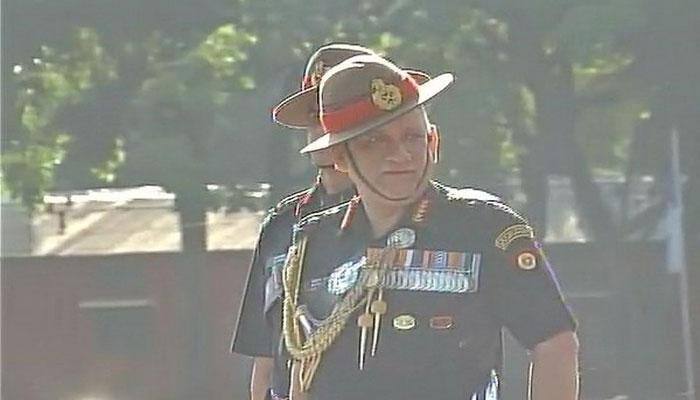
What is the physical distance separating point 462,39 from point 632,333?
230 cm

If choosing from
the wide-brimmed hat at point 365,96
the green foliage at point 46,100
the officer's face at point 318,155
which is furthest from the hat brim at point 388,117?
the green foliage at point 46,100

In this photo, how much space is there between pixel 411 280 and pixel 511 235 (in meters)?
0.12

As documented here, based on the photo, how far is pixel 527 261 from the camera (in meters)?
1.69

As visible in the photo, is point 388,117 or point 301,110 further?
point 301,110

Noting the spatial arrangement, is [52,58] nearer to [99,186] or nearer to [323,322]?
[99,186]

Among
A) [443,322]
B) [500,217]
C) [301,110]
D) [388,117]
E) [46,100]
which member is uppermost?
[46,100]

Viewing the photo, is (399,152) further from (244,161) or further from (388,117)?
(244,161)

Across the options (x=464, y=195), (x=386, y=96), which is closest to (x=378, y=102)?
(x=386, y=96)

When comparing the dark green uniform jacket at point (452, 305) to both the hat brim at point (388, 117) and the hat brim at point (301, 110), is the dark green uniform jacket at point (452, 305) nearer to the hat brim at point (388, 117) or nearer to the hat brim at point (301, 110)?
the hat brim at point (388, 117)

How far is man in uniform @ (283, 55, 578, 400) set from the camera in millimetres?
1689

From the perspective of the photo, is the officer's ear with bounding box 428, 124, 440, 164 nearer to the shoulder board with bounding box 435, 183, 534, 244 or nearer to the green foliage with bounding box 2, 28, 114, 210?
the shoulder board with bounding box 435, 183, 534, 244

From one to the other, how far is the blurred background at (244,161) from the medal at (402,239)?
20.1ft

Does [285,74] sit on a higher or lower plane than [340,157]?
higher

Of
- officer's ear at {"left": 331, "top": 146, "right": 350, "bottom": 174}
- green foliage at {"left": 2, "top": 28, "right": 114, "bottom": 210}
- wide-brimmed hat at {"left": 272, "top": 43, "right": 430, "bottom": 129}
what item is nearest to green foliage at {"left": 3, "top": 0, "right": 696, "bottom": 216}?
green foliage at {"left": 2, "top": 28, "right": 114, "bottom": 210}
